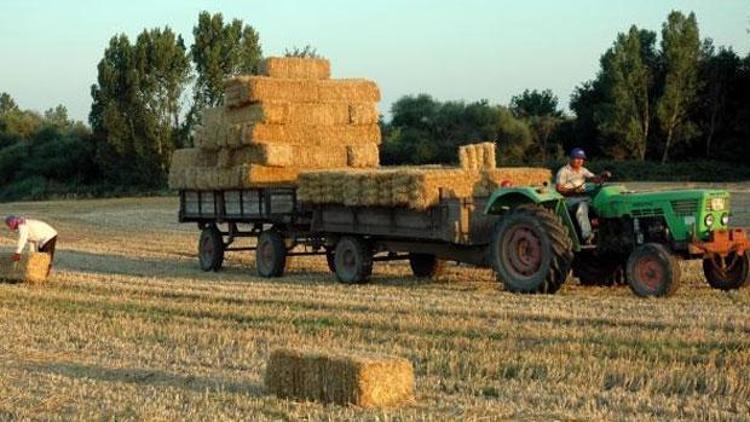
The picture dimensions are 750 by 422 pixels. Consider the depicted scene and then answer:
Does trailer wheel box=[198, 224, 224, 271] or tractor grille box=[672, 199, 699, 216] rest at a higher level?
tractor grille box=[672, 199, 699, 216]

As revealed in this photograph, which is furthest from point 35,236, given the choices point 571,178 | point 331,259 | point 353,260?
point 571,178

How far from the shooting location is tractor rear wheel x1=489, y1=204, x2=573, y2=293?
14.0 meters

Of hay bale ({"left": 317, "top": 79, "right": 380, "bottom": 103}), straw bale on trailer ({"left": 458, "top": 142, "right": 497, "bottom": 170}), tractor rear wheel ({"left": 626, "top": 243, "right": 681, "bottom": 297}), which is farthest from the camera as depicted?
hay bale ({"left": 317, "top": 79, "right": 380, "bottom": 103})

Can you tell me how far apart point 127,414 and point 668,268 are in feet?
24.4

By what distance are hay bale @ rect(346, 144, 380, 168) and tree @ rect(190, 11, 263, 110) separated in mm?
37672

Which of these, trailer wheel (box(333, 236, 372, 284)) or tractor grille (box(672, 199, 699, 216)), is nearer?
tractor grille (box(672, 199, 699, 216))

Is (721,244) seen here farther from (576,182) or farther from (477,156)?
(477,156)

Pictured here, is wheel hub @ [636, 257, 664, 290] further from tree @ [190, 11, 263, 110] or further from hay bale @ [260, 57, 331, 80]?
tree @ [190, 11, 263, 110]

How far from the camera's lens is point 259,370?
30.3 feet

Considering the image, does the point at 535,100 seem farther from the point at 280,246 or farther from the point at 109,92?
the point at 280,246

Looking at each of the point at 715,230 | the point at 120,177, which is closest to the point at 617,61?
the point at 120,177

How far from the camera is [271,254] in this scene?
18547 mm

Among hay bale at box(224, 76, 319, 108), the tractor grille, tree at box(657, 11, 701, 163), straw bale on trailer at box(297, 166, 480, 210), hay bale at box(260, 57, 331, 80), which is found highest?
tree at box(657, 11, 701, 163)

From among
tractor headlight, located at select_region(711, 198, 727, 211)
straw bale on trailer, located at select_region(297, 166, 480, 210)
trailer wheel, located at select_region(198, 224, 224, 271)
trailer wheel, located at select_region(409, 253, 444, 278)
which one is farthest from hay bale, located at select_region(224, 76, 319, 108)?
tractor headlight, located at select_region(711, 198, 727, 211)
